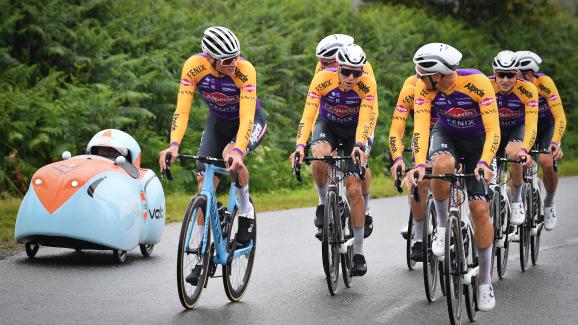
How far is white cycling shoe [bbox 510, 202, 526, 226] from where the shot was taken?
12547mm

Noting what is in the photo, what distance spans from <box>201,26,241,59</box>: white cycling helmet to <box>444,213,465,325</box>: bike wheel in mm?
2286

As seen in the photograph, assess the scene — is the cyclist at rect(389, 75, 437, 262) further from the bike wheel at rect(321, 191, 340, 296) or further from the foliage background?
the foliage background

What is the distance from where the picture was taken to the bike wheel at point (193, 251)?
8562mm

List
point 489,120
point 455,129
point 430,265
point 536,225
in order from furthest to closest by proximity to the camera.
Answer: point 536,225 → point 430,265 → point 455,129 → point 489,120

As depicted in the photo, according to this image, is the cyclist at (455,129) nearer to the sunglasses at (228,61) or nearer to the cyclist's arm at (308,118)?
the cyclist's arm at (308,118)

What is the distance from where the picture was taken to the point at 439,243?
9188mm

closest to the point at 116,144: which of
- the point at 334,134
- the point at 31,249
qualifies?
the point at 31,249

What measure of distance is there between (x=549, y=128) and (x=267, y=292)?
6022 millimetres

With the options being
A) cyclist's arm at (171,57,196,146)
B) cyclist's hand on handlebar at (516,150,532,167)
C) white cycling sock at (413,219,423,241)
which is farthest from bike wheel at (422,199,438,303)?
cyclist's hand on handlebar at (516,150,532,167)

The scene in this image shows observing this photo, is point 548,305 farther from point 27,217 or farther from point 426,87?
point 27,217

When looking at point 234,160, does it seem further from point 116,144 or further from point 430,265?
point 116,144

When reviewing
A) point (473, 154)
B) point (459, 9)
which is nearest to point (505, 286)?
point (473, 154)

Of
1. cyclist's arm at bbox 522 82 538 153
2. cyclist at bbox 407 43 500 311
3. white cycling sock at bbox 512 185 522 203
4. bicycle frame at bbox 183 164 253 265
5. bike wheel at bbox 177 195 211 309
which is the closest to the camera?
bike wheel at bbox 177 195 211 309

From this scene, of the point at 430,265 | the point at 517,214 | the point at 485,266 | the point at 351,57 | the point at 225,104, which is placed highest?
the point at 351,57
